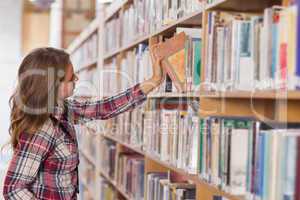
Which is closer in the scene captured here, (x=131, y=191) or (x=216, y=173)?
(x=216, y=173)

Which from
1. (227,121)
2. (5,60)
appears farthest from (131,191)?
(5,60)

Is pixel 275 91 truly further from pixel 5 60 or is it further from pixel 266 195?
pixel 5 60

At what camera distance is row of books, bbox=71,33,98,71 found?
369 centimetres

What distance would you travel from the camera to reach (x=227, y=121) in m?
1.29

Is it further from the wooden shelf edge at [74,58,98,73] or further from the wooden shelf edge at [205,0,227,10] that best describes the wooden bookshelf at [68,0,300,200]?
the wooden shelf edge at [74,58,98,73]

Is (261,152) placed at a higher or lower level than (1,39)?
lower

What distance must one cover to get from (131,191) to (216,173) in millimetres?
1232

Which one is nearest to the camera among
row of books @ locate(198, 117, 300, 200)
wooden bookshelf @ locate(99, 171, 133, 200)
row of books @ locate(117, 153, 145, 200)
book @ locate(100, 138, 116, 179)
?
row of books @ locate(198, 117, 300, 200)

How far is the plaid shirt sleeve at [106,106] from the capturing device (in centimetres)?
202

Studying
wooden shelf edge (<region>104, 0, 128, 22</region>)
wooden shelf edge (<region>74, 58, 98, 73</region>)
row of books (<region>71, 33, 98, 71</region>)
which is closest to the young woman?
wooden shelf edge (<region>104, 0, 128, 22</region>)

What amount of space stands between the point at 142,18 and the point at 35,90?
2.66 ft

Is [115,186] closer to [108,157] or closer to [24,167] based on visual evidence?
[108,157]

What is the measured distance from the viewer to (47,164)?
168 cm

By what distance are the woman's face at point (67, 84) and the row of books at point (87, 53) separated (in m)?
1.47
